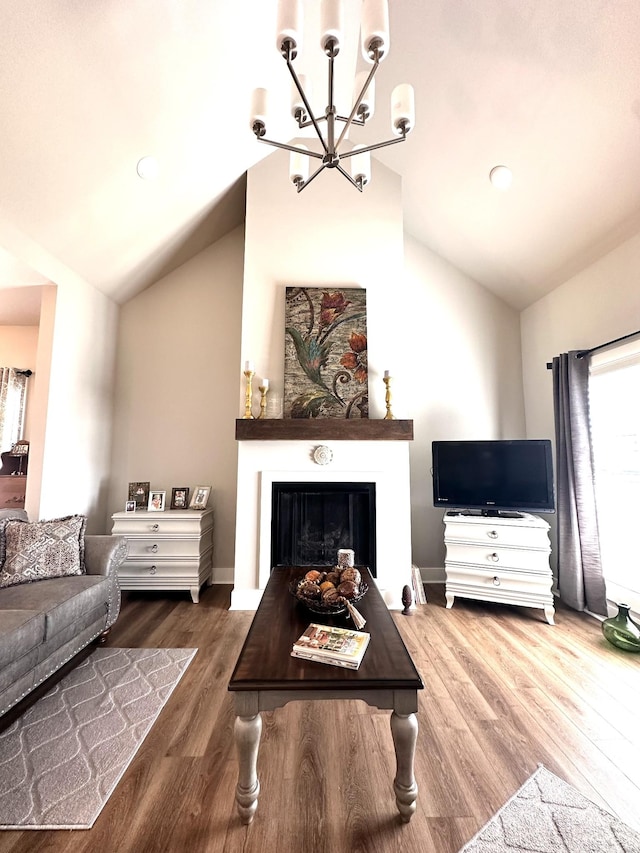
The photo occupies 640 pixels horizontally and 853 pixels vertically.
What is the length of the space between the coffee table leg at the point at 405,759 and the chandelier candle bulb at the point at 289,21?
8.19 ft

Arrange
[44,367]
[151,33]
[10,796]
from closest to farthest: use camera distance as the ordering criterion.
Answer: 1. [10,796]
2. [151,33]
3. [44,367]

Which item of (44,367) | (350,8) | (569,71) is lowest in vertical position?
(44,367)

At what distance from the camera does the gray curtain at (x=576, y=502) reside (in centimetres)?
300

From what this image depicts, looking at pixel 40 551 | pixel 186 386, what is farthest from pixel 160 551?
pixel 186 386

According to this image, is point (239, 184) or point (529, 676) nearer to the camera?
point (529, 676)

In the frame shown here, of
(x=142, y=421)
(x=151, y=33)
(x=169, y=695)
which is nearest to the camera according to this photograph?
(x=169, y=695)

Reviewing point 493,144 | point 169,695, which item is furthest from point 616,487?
point 169,695

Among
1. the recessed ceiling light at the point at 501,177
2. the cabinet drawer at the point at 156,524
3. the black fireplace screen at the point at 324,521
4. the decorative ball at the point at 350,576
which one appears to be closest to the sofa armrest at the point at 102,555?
the cabinet drawer at the point at 156,524

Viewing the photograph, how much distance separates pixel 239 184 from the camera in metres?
3.64

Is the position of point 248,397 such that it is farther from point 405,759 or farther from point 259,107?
point 405,759

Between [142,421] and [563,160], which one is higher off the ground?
[563,160]

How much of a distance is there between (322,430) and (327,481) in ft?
1.43

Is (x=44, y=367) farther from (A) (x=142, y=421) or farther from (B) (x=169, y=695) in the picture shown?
(B) (x=169, y=695)

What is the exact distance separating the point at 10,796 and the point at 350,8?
4.62 metres
